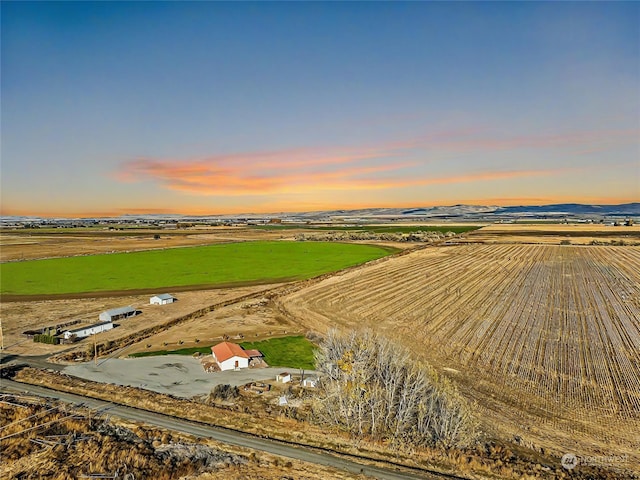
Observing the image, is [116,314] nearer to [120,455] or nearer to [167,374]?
[167,374]

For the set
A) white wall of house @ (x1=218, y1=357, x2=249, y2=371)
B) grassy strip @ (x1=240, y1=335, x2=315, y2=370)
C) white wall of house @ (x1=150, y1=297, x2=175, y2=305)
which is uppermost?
white wall of house @ (x1=150, y1=297, x2=175, y2=305)

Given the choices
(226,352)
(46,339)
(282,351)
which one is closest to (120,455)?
(226,352)

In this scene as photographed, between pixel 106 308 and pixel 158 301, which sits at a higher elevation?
pixel 158 301

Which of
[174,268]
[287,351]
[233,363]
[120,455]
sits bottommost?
[287,351]

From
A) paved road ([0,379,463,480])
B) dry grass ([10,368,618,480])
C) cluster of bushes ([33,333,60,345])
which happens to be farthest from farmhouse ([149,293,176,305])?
paved road ([0,379,463,480])

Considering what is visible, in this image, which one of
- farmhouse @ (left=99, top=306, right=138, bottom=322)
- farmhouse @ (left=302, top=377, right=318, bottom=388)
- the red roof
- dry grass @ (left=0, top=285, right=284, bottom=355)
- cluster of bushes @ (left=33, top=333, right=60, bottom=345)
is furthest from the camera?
farmhouse @ (left=99, top=306, right=138, bottom=322)

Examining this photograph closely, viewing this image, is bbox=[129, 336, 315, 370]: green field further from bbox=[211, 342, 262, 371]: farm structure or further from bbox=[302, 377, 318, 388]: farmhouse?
bbox=[302, 377, 318, 388]: farmhouse
